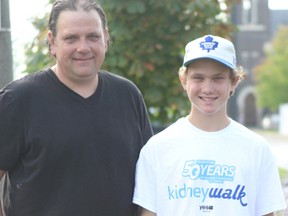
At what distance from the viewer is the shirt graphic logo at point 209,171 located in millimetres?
3082

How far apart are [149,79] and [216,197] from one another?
374cm

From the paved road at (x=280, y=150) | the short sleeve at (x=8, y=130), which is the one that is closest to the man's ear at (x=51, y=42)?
the short sleeve at (x=8, y=130)

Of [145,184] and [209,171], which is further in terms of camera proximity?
[145,184]

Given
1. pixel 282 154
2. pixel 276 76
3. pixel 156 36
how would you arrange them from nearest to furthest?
pixel 156 36 < pixel 282 154 < pixel 276 76

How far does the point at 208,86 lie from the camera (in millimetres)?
3113

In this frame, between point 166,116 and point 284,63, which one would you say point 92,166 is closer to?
point 166,116

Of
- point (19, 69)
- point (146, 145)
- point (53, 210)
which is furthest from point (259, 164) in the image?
point (19, 69)

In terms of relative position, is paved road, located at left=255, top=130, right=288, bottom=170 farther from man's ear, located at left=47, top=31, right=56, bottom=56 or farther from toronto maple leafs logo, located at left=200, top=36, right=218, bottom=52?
man's ear, located at left=47, top=31, right=56, bottom=56

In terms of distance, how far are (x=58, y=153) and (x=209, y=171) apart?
684mm

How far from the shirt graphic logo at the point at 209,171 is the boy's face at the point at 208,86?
0.77ft

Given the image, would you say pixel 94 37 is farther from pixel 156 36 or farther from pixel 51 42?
pixel 156 36

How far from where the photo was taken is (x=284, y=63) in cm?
5275

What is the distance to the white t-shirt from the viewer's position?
10.1 feet

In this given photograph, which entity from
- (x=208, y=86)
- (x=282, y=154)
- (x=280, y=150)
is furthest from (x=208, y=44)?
(x=280, y=150)
